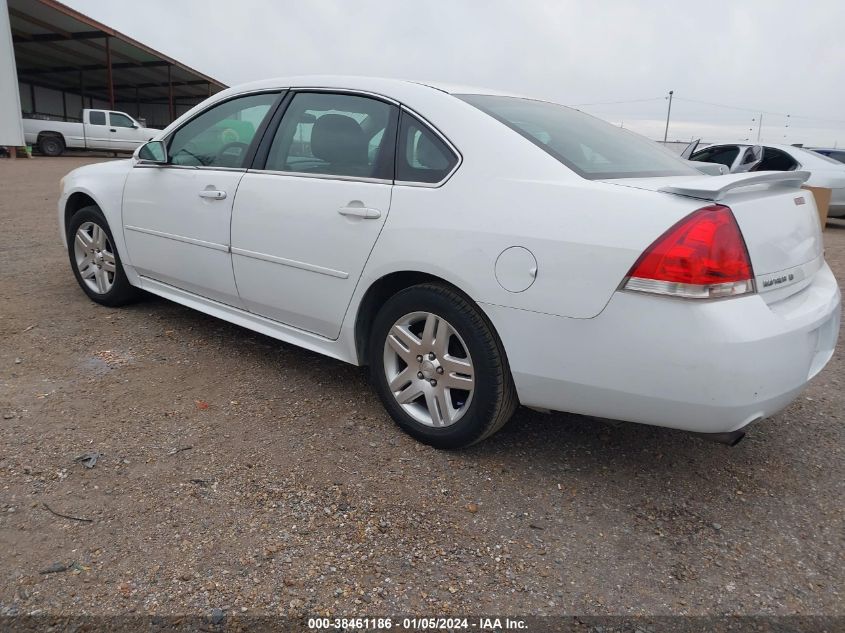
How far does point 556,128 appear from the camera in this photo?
9.06ft

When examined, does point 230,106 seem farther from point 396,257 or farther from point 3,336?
point 3,336

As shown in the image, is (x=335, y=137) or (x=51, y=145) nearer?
(x=335, y=137)

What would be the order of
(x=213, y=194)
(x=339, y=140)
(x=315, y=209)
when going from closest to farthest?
1. (x=315, y=209)
2. (x=339, y=140)
3. (x=213, y=194)

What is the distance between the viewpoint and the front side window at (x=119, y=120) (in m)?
22.0

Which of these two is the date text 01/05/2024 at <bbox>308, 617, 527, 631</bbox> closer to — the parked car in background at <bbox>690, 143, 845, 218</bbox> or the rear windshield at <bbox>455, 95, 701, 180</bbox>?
the rear windshield at <bbox>455, 95, 701, 180</bbox>

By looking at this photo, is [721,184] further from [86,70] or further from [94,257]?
[86,70]

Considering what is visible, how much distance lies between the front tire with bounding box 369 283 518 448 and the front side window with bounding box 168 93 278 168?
4.42 ft

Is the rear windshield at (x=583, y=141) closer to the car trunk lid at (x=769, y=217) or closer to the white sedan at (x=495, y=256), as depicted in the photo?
the white sedan at (x=495, y=256)

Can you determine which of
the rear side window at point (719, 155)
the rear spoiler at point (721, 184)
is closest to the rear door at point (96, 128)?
the rear side window at point (719, 155)

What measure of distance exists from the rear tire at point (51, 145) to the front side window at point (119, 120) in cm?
187

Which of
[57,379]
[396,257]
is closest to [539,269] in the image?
[396,257]

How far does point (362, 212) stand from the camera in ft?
8.79

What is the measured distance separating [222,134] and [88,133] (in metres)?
22.0

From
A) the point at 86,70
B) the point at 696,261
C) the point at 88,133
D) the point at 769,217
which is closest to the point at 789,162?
the point at 769,217
